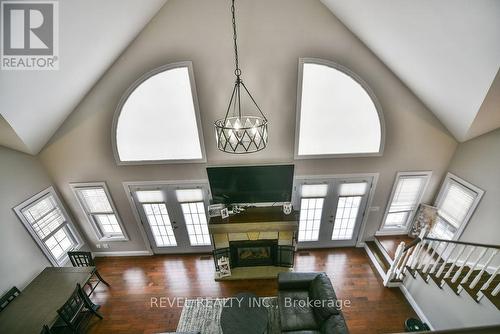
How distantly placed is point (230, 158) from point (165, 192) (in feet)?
5.56

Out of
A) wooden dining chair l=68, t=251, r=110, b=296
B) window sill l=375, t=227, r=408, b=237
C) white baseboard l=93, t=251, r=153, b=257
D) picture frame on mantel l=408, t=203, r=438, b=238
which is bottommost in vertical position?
white baseboard l=93, t=251, r=153, b=257

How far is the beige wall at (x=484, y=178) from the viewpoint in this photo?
4.10 metres

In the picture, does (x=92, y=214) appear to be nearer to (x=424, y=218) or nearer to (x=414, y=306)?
(x=414, y=306)

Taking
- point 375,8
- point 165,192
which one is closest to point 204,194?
point 165,192

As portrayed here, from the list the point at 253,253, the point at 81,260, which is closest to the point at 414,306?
the point at 253,253

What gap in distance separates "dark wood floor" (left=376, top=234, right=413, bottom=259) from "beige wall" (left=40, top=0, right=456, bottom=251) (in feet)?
3.14

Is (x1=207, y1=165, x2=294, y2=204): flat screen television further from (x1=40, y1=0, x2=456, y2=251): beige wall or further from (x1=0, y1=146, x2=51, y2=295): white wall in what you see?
(x1=0, y1=146, x2=51, y2=295): white wall

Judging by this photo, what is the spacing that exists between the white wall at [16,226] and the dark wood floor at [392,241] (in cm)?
745

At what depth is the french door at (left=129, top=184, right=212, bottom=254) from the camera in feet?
17.4

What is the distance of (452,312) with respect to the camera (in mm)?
3771

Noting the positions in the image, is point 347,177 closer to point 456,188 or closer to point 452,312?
point 456,188

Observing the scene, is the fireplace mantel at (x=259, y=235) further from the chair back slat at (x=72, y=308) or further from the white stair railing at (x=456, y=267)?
the chair back slat at (x=72, y=308)

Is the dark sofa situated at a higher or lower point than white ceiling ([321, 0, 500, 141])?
lower

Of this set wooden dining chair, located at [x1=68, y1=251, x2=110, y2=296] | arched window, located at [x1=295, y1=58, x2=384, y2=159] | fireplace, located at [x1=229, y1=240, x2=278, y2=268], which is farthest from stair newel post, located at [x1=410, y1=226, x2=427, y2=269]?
wooden dining chair, located at [x1=68, y1=251, x2=110, y2=296]
